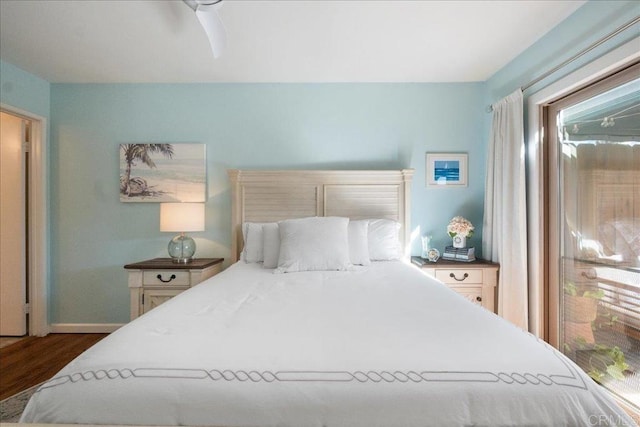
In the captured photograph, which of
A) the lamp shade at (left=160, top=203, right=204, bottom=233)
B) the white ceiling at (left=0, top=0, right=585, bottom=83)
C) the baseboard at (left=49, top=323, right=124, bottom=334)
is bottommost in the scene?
the baseboard at (left=49, top=323, right=124, bottom=334)

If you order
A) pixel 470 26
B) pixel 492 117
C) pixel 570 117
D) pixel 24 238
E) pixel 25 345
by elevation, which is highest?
pixel 470 26

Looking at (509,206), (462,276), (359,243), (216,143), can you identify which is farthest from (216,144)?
(509,206)

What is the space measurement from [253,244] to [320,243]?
2.19 feet

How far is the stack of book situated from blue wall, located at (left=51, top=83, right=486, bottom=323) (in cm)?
24

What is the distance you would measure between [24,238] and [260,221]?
2355 mm

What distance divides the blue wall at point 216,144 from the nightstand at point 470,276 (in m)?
0.44

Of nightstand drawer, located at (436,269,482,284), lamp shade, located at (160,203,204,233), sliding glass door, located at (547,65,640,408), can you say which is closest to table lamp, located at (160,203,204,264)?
lamp shade, located at (160,203,204,233)

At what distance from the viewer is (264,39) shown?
2.37 meters

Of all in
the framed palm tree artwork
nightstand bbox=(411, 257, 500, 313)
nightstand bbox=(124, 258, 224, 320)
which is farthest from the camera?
the framed palm tree artwork

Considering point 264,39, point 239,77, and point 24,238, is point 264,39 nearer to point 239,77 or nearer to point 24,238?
point 239,77

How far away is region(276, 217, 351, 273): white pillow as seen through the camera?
7.38 feet

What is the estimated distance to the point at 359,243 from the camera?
8.32 ft

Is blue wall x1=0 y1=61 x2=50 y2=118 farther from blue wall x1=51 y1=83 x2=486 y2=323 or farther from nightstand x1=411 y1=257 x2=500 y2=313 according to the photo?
nightstand x1=411 y1=257 x2=500 y2=313

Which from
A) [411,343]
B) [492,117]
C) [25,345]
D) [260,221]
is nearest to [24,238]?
[25,345]
